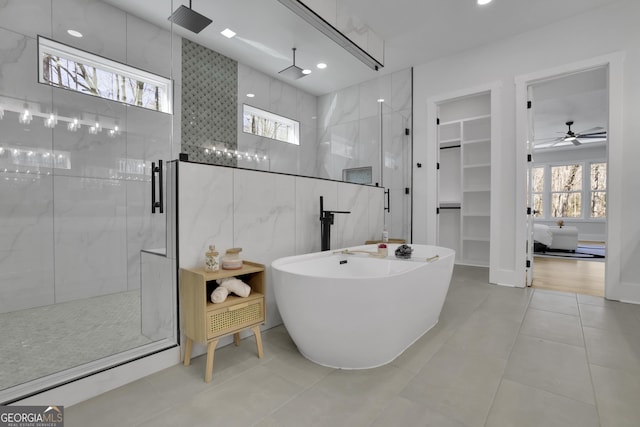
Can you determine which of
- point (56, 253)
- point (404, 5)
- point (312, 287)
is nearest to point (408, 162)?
point (404, 5)

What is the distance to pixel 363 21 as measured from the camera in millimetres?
3477

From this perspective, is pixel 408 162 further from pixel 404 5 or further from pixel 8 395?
pixel 8 395

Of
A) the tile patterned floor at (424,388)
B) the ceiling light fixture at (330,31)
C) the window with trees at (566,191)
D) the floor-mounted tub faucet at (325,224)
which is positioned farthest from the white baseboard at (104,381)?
the window with trees at (566,191)

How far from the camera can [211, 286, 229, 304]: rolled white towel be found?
68.5 inches

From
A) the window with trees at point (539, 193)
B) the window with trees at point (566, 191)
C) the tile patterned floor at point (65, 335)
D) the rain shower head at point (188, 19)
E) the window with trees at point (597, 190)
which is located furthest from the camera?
the window with trees at point (539, 193)

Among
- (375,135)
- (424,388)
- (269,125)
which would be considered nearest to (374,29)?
(375,135)

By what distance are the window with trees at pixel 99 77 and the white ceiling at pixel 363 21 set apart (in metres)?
0.44

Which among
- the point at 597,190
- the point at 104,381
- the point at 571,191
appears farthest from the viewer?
the point at 571,191

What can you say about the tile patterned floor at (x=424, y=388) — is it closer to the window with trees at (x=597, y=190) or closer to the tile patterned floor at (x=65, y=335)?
the tile patterned floor at (x=65, y=335)

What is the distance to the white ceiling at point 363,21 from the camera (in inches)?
95.4

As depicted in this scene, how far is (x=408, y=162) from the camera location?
14.5 feet

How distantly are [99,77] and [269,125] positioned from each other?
1218mm

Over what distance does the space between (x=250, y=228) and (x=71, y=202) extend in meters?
1.21

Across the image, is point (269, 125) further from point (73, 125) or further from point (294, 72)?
point (73, 125)
